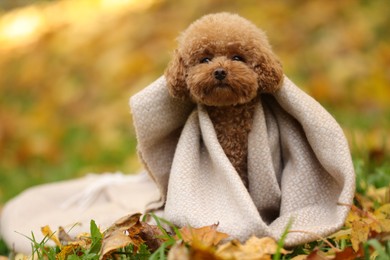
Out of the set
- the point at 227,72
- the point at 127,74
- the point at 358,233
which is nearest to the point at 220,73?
the point at 227,72

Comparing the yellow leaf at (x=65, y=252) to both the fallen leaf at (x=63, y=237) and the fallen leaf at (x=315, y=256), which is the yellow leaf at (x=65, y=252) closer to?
the fallen leaf at (x=63, y=237)

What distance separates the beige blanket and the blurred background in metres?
0.57

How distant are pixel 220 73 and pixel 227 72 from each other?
18 millimetres

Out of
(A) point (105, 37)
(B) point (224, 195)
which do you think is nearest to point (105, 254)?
(B) point (224, 195)

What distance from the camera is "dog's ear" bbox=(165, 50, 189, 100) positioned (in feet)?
4.82

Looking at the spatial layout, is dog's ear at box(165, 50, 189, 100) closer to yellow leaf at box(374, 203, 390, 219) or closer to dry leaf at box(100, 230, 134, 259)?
dry leaf at box(100, 230, 134, 259)

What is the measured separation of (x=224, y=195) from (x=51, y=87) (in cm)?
394

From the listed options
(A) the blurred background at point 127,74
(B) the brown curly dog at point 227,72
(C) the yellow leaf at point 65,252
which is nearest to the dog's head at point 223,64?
(B) the brown curly dog at point 227,72

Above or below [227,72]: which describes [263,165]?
below

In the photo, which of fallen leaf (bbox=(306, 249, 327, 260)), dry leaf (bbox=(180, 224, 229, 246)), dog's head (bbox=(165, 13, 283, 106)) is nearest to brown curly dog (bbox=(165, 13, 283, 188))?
dog's head (bbox=(165, 13, 283, 106))

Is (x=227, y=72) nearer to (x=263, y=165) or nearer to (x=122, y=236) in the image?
(x=263, y=165)

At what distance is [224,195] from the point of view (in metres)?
1.50

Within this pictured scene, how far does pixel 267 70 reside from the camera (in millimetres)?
1434

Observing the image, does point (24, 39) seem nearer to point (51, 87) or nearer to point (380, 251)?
point (51, 87)
